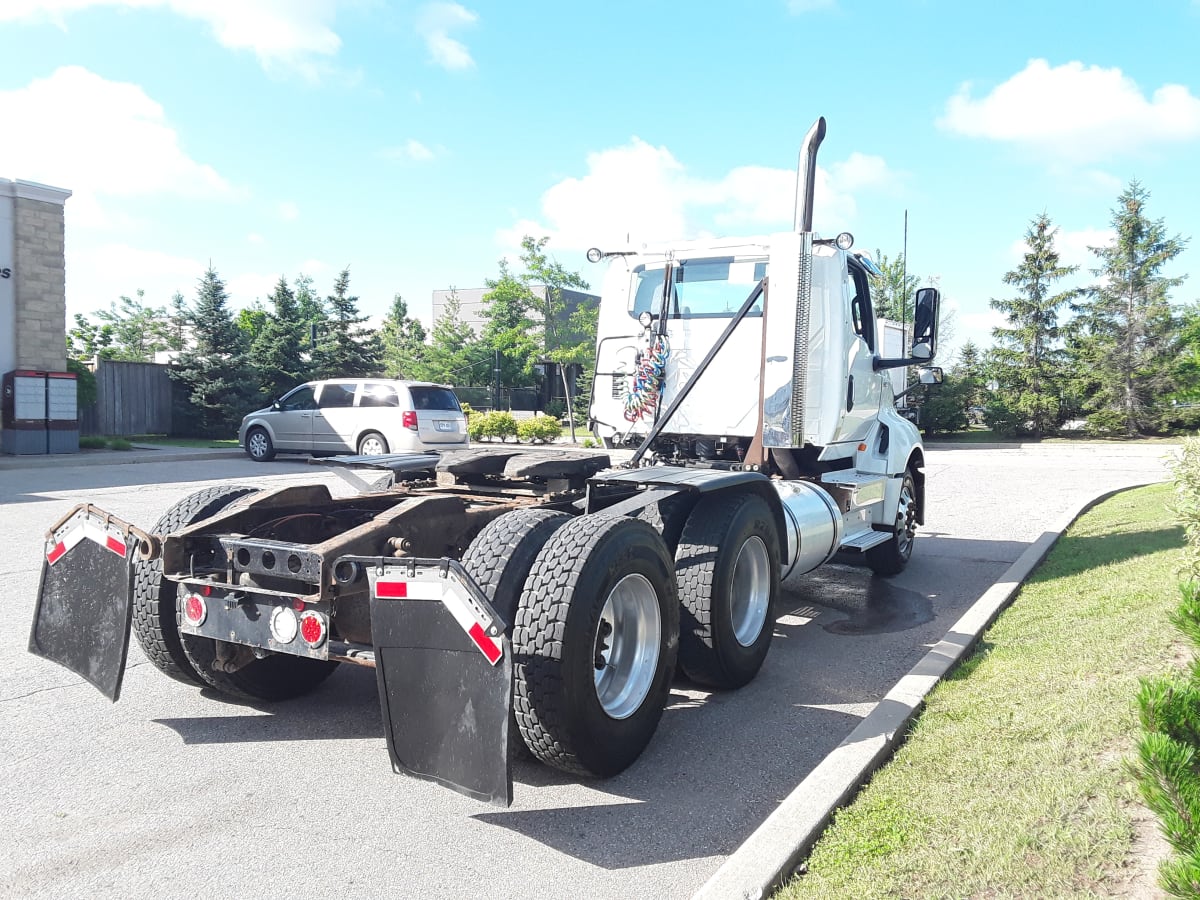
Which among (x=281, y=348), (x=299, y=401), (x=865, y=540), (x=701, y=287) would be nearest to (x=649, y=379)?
(x=701, y=287)

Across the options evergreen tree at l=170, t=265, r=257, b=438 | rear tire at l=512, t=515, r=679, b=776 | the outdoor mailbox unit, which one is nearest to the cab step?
rear tire at l=512, t=515, r=679, b=776

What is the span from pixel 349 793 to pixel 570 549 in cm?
137

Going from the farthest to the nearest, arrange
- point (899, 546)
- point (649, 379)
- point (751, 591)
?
point (899, 546), point (649, 379), point (751, 591)

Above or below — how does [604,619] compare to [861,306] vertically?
below

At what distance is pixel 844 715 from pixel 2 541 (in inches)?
332

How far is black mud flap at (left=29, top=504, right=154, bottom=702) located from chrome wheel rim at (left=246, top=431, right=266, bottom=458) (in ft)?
52.2

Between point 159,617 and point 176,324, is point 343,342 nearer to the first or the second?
point 176,324

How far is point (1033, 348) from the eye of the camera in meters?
34.2

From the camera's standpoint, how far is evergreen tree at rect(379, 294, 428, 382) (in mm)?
41375

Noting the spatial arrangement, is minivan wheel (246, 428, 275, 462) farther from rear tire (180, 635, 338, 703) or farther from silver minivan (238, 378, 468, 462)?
rear tire (180, 635, 338, 703)

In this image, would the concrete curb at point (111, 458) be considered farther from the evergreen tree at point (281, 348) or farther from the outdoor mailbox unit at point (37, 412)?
the evergreen tree at point (281, 348)

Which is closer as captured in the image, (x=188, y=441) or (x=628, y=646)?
(x=628, y=646)

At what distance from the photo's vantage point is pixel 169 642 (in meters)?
4.32

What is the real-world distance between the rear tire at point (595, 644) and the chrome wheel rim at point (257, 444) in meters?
17.1
